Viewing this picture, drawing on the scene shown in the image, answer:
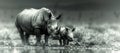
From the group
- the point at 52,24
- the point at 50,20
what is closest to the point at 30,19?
the point at 50,20

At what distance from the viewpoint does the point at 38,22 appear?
79.0 ft

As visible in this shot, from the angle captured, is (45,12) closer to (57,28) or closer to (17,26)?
(57,28)

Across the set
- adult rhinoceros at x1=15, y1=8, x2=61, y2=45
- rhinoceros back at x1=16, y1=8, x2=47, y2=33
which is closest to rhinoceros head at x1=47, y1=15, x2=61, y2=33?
adult rhinoceros at x1=15, y1=8, x2=61, y2=45

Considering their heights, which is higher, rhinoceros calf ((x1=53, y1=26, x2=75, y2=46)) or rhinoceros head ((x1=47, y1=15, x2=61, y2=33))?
rhinoceros head ((x1=47, y1=15, x2=61, y2=33))

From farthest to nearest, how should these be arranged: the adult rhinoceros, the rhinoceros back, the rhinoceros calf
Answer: the rhinoceros calf
the rhinoceros back
the adult rhinoceros

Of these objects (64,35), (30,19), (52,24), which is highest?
(30,19)

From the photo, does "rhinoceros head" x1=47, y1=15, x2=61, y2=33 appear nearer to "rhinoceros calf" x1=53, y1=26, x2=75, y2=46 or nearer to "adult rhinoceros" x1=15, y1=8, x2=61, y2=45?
"adult rhinoceros" x1=15, y1=8, x2=61, y2=45

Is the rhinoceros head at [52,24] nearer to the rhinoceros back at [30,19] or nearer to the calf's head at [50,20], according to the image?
the calf's head at [50,20]

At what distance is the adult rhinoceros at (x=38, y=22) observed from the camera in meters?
23.8

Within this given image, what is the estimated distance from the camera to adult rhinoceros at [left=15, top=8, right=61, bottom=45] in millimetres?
23766

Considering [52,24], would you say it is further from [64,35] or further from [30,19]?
[64,35]

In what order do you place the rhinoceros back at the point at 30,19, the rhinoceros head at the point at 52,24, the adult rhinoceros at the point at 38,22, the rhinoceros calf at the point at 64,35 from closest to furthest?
the rhinoceros head at the point at 52,24 < the adult rhinoceros at the point at 38,22 < the rhinoceros back at the point at 30,19 < the rhinoceros calf at the point at 64,35

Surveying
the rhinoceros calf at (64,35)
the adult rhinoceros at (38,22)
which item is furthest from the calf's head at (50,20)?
the rhinoceros calf at (64,35)

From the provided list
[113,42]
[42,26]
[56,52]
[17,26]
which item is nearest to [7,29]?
[17,26]
